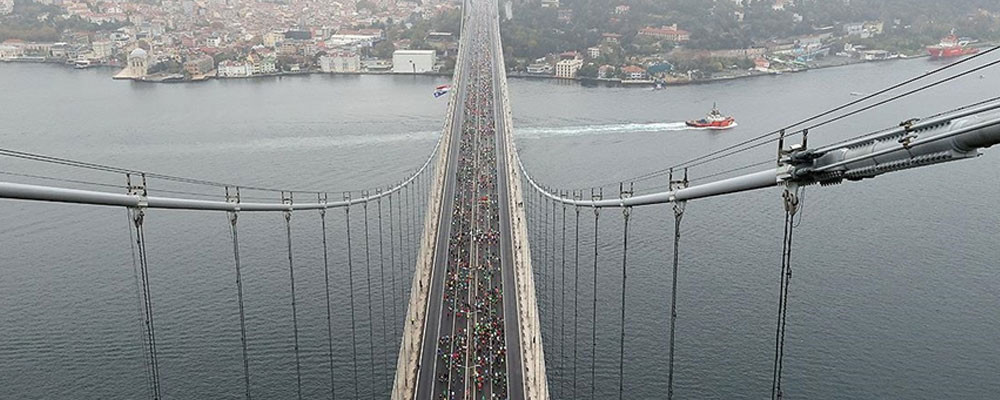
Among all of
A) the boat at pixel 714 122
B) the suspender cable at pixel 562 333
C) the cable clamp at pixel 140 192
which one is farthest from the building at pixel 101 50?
the cable clamp at pixel 140 192

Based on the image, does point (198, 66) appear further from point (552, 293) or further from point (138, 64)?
point (552, 293)

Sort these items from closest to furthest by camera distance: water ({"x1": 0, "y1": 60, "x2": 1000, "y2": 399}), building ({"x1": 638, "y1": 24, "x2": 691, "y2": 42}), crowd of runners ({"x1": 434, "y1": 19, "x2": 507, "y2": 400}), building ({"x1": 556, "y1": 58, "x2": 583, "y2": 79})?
1. crowd of runners ({"x1": 434, "y1": 19, "x2": 507, "y2": 400})
2. water ({"x1": 0, "y1": 60, "x2": 1000, "y2": 399})
3. building ({"x1": 556, "y1": 58, "x2": 583, "y2": 79})
4. building ({"x1": 638, "y1": 24, "x2": 691, "y2": 42})

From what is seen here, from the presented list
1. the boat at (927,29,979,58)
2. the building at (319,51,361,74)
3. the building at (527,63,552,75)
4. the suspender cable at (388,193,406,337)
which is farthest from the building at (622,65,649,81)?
the suspender cable at (388,193,406,337)

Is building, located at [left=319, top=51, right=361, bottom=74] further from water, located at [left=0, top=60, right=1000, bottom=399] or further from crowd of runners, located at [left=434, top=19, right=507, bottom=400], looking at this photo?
crowd of runners, located at [left=434, top=19, right=507, bottom=400]

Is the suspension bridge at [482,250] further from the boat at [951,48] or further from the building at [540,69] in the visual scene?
the boat at [951,48]

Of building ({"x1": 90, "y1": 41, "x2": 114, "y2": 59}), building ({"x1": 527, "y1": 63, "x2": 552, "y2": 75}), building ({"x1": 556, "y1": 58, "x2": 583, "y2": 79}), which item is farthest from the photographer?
building ({"x1": 90, "y1": 41, "x2": 114, "y2": 59})

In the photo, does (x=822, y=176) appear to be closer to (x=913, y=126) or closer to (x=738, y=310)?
(x=913, y=126)

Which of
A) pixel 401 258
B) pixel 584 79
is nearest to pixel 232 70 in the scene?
pixel 584 79
